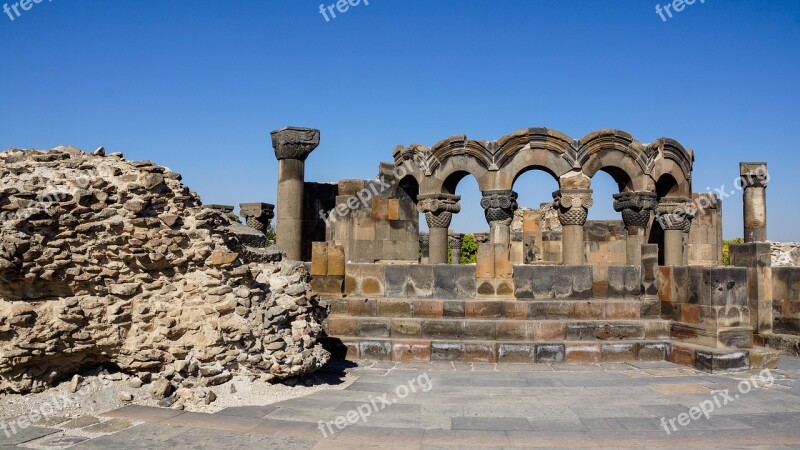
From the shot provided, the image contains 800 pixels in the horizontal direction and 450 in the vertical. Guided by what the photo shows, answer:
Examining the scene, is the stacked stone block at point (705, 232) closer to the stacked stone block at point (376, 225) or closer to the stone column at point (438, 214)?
the stone column at point (438, 214)

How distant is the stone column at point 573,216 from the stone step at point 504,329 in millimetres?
4170

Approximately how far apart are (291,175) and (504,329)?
6.40 metres

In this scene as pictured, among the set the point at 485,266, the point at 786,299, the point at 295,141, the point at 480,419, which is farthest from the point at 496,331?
the point at 295,141

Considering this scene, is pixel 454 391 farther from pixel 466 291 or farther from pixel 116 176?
pixel 116 176

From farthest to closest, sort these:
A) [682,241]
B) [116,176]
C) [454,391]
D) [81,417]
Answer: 1. [682,241]
2. [454,391]
3. [116,176]
4. [81,417]

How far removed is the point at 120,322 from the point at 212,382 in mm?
1053

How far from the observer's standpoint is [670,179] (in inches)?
526

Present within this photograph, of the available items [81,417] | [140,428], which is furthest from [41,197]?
[140,428]

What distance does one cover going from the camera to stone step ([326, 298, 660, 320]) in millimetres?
8227

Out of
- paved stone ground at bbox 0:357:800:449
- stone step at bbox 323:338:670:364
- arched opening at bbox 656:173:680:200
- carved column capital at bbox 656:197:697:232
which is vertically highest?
arched opening at bbox 656:173:680:200

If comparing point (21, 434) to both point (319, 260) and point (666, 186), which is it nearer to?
point (319, 260)

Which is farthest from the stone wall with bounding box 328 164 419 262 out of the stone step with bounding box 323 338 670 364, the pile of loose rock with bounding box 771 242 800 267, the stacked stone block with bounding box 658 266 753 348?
the pile of loose rock with bounding box 771 242 800 267

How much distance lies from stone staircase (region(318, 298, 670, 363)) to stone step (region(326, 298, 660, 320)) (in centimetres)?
1

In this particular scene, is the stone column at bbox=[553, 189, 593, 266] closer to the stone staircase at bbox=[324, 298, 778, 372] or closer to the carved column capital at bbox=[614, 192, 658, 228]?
the carved column capital at bbox=[614, 192, 658, 228]
